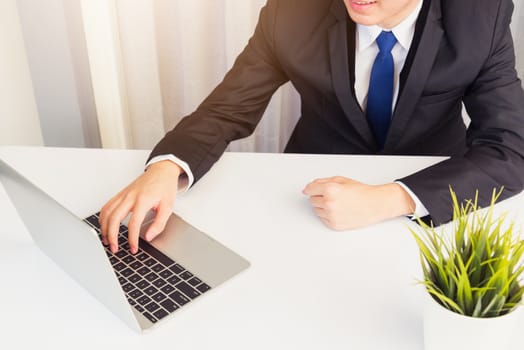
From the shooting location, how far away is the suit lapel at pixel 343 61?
4.17ft

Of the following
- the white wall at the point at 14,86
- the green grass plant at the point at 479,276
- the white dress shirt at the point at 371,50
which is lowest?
the white wall at the point at 14,86

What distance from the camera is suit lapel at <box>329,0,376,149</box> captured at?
127cm

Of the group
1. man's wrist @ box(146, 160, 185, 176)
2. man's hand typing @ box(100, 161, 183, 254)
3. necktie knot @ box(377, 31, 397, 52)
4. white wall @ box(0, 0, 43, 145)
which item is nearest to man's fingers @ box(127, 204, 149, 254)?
man's hand typing @ box(100, 161, 183, 254)

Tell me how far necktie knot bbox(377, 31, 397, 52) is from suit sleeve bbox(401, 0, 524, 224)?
190 millimetres

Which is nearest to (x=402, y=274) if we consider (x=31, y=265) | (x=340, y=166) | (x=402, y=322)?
(x=402, y=322)

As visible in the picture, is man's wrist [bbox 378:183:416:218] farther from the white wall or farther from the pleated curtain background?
the white wall

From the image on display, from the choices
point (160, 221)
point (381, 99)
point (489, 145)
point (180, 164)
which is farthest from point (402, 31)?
point (160, 221)

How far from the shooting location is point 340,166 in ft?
3.88

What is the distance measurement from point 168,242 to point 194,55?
1025 mm

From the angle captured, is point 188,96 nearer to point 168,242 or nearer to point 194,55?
point 194,55

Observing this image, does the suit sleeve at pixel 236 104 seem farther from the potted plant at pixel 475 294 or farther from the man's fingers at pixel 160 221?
the potted plant at pixel 475 294

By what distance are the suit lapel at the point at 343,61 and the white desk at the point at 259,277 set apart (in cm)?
15

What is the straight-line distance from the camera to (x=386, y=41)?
→ 128 cm

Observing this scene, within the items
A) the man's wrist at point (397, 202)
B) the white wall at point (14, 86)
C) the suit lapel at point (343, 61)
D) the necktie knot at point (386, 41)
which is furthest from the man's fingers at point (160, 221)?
the white wall at point (14, 86)
